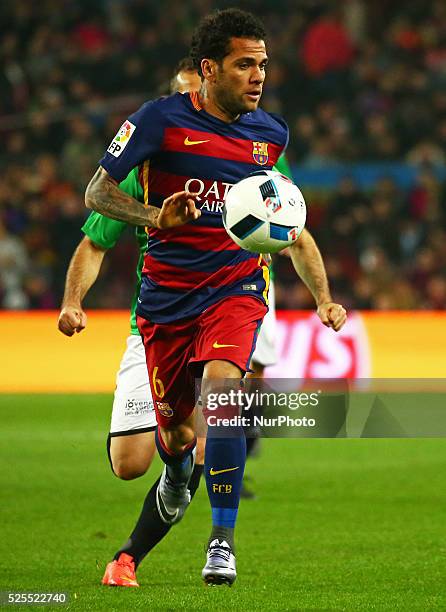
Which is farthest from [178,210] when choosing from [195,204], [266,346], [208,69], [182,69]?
[266,346]

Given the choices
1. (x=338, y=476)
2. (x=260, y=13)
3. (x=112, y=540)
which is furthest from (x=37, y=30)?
(x=112, y=540)

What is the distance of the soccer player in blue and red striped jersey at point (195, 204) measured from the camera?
4.88 m

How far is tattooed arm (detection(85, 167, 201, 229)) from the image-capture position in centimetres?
458

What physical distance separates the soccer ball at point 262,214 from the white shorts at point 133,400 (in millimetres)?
1163

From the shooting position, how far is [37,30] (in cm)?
1761

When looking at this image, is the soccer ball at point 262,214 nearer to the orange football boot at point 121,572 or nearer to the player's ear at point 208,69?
the player's ear at point 208,69

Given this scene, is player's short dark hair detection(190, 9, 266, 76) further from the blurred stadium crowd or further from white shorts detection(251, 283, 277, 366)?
the blurred stadium crowd

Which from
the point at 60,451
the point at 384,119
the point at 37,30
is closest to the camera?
the point at 60,451

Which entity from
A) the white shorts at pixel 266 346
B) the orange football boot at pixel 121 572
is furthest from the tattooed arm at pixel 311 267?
the white shorts at pixel 266 346

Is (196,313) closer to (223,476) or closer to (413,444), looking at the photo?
(223,476)

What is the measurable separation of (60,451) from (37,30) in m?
9.43

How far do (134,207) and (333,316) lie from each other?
0.86 metres

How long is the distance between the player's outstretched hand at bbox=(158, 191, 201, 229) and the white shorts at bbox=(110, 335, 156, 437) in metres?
1.20

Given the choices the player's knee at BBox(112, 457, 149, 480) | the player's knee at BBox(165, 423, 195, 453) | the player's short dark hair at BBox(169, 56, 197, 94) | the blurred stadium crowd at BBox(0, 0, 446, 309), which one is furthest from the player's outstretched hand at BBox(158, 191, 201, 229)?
the blurred stadium crowd at BBox(0, 0, 446, 309)
